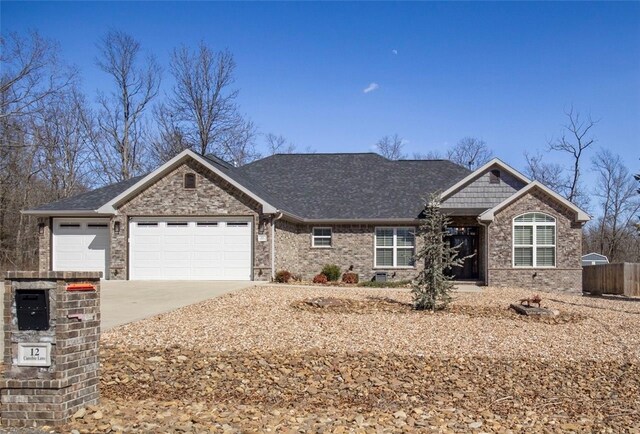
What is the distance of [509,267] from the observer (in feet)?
72.3

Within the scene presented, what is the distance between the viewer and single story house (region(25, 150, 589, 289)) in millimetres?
21375

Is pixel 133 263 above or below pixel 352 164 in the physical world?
below

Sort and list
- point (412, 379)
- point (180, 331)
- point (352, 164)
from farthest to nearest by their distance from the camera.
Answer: point (352, 164) → point (180, 331) → point (412, 379)

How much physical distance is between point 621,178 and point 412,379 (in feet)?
152

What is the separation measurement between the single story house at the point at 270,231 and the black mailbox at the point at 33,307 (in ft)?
49.4

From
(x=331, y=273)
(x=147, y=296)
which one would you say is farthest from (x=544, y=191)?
(x=147, y=296)

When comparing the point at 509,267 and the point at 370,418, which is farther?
the point at 509,267

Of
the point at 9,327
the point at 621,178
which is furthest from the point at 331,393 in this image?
the point at 621,178

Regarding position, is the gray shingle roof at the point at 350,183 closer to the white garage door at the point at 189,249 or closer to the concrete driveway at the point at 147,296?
the white garage door at the point at 189,249

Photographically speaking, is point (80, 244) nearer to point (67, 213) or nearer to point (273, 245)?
point (67, 213)

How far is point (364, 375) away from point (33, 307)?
13.2 ft

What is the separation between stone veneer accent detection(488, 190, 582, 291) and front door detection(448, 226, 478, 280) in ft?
7.97

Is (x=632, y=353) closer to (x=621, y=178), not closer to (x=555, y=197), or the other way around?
(x=555, y=197)

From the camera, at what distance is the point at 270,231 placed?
21109 millimetres
